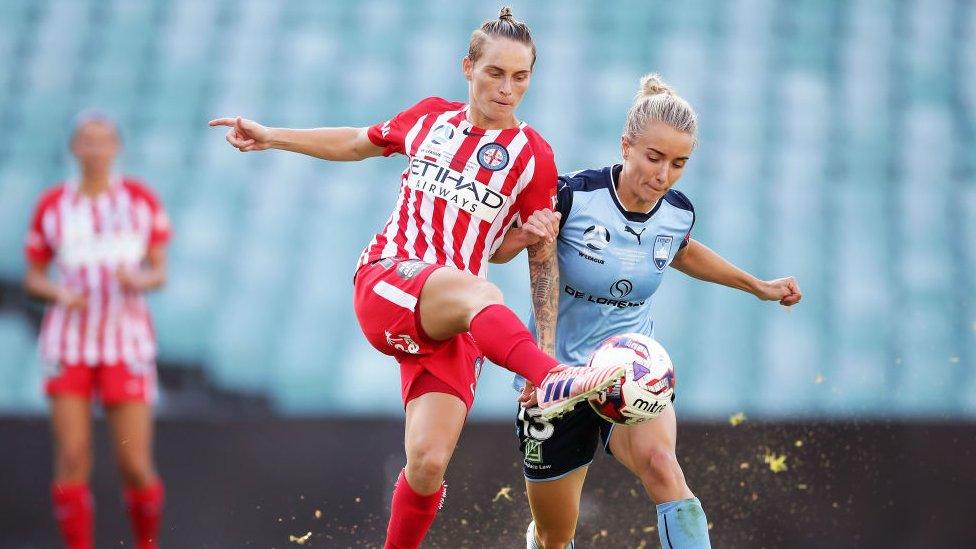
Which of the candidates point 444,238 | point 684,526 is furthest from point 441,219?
point 684,526

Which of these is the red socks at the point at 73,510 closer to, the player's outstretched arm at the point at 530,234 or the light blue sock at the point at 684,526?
the player's outstretched arm at the point at 530,234

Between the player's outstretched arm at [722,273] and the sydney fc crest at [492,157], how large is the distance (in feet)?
2.75

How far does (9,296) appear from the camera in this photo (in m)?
6.20

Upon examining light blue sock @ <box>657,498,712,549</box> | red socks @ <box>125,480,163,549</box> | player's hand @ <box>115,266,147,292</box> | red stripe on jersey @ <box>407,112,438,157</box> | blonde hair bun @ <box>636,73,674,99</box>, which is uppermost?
blonde hair bun @ <box>636,73,674,99</box>

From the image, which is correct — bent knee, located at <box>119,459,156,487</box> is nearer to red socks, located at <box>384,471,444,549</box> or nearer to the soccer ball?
red socks, located at <box>384,471,444,549</box>

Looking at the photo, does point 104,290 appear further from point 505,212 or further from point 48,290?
point 505,212

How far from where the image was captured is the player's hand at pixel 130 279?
362 centimetres

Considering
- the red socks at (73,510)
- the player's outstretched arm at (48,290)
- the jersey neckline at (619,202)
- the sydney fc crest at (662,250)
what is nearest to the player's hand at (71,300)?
the player's outstretched arm at (48,290)

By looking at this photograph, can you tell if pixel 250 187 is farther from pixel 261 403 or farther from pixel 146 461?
pixel 146 461

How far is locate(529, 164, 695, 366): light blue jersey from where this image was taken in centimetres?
452

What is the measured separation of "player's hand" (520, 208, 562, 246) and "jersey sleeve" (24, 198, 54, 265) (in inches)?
59.8

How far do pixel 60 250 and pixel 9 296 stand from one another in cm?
278

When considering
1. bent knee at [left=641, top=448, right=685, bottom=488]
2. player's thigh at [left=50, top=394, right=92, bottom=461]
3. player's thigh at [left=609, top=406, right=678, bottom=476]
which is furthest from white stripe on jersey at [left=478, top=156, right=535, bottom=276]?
player's thigh at [left=50, top=394, right=92, bottom=461]

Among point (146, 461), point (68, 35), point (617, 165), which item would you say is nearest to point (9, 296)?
point (68, 35)
